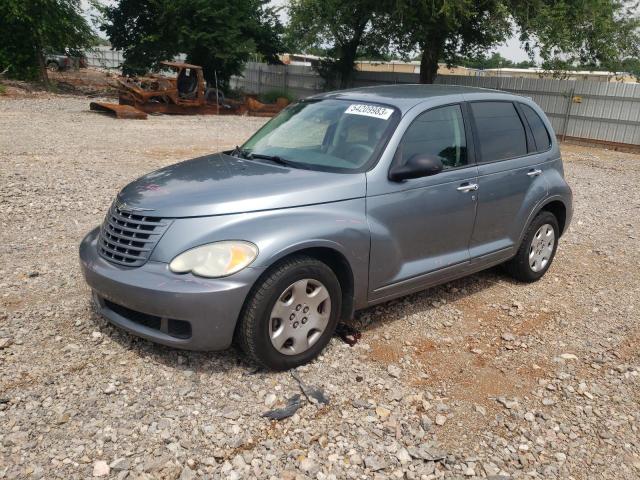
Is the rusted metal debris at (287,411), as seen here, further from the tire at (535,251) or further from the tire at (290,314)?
the tire at (535,251)

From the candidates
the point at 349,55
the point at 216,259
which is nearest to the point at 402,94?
the point at 216,259

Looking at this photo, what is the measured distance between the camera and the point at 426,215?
4215 mm

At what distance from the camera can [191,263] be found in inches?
130

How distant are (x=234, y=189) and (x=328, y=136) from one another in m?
1.04

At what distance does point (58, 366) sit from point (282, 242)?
162 cm

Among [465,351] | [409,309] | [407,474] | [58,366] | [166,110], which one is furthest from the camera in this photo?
[166,110]

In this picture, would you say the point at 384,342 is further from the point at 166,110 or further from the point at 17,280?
the point at 166,110

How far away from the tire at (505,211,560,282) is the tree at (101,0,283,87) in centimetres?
2134

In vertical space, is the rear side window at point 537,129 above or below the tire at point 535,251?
above

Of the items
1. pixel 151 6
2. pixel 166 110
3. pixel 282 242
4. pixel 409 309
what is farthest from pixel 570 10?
pixel 282 242

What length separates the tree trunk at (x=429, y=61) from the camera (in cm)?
2144

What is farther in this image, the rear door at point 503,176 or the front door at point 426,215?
the rear door at point 503,176

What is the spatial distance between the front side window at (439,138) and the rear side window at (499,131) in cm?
23

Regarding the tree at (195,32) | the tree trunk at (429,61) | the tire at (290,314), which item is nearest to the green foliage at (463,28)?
the tree trunk at (429,61)
